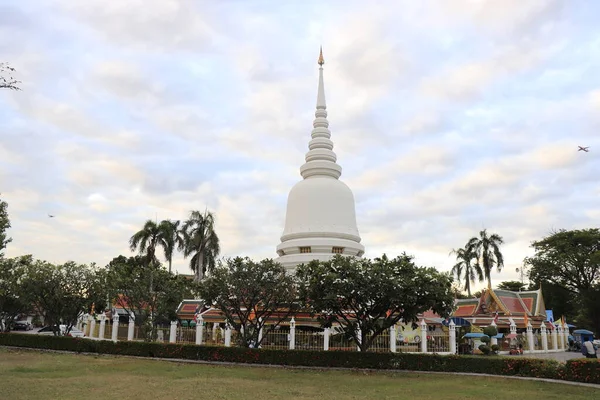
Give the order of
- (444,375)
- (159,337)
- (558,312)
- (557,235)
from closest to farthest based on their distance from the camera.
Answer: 1. (444,375)
2. (159,337)
3. (557,235)
4. (558,312)

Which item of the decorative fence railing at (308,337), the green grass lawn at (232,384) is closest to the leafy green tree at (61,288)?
the decorative fence railing at (308,337)

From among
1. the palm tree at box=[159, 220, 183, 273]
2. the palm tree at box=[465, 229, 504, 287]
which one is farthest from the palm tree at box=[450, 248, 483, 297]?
the palm tree at box=[159, 220, 183, 273]

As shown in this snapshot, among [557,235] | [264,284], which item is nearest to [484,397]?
[264,284]

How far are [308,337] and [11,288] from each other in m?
18.4

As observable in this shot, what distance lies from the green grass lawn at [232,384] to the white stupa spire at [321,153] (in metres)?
22.3

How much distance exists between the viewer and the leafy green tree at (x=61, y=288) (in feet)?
105

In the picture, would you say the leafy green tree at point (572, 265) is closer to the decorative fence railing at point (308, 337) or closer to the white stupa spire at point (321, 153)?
the decorative fence railing at point (308, 337)

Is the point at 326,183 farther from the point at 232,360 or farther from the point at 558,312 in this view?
the point at 558,312

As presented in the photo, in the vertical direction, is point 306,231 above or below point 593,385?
above

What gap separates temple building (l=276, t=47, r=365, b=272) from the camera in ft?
130

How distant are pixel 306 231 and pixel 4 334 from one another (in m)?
20.3

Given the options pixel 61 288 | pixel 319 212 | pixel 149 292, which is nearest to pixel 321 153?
pixel 319 212

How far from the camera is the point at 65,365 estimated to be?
75.3 ft

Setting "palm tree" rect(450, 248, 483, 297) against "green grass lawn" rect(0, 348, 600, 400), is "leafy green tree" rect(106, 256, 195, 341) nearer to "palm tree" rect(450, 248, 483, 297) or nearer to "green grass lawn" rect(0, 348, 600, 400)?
"green grass lawn" rect(0, 348, 600, 400)
